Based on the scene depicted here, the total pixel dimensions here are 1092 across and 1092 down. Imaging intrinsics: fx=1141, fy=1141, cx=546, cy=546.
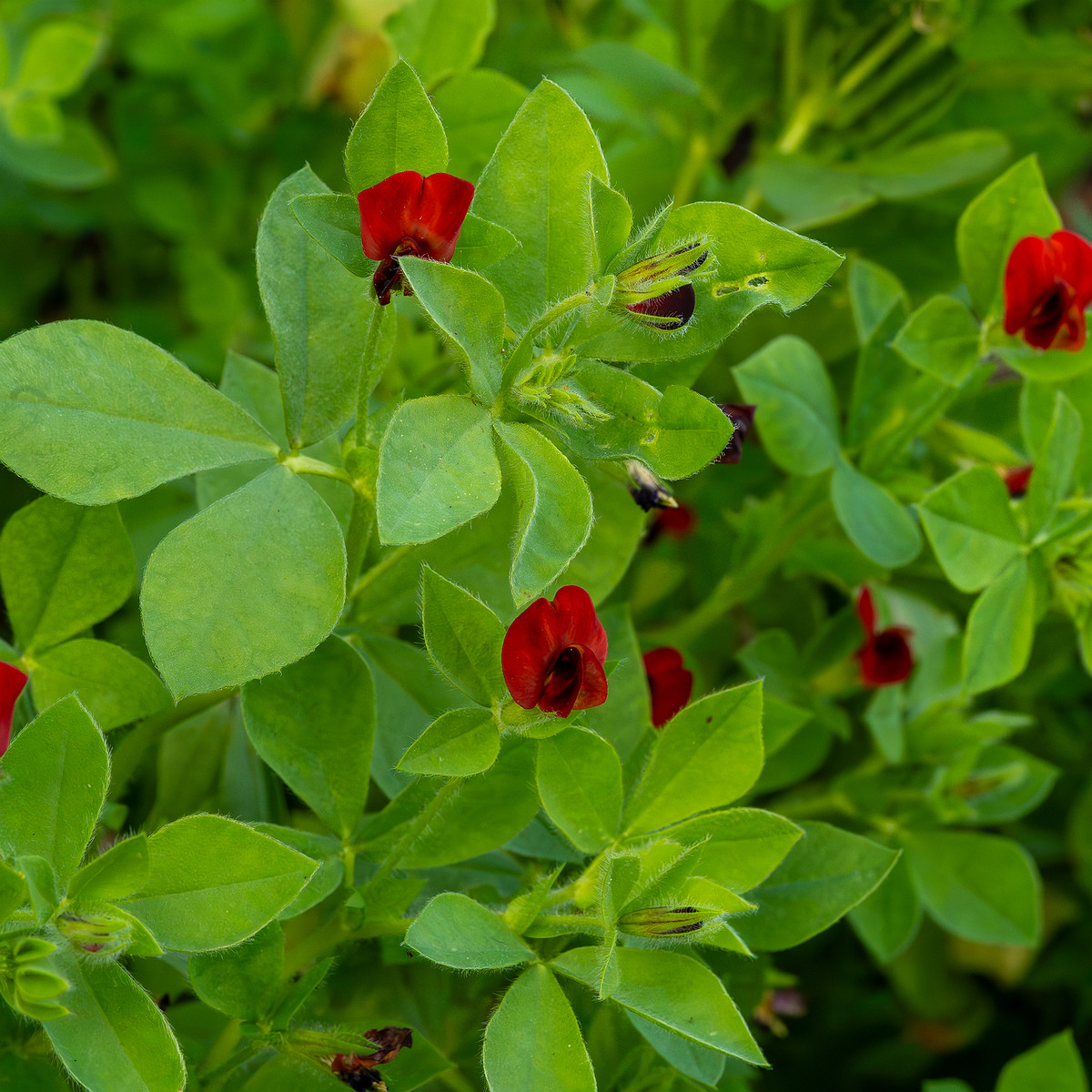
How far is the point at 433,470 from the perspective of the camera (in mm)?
586

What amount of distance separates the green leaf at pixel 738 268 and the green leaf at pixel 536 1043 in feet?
1.25

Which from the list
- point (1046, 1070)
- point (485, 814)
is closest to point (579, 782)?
point (485, 814)

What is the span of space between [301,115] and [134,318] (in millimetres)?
383

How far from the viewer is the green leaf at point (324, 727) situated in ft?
2.47

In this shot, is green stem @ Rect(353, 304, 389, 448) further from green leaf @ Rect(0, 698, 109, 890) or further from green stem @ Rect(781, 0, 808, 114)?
green stem @ Rect(781, 0, 808, 114)

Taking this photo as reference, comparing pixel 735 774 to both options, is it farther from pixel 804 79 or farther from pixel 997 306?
pixel 804 79

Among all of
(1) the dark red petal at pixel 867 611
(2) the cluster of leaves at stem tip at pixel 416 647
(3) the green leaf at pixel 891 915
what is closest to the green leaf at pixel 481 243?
(2) the cluster of leaves at stem tip at pixel 416 647

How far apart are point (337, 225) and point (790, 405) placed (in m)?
0.47

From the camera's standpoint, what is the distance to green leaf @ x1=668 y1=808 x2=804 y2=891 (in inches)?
28.0

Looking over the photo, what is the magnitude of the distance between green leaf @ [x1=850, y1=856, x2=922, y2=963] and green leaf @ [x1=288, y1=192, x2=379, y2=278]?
0.78m

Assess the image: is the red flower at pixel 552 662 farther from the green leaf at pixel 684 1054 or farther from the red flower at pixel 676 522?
the red flower at pixel 676 522

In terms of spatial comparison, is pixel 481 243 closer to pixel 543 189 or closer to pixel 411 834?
pixel 543 189

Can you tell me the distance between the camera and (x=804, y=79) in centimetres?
134

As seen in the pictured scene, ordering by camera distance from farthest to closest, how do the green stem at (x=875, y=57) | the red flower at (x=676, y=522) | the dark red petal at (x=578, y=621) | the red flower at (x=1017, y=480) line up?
the green stem at (x=875, y=57) → the red flower at (x=676, y=522) → the red flower at (x=1017, y=480) → the dark red petal at (x=578, y=621)
